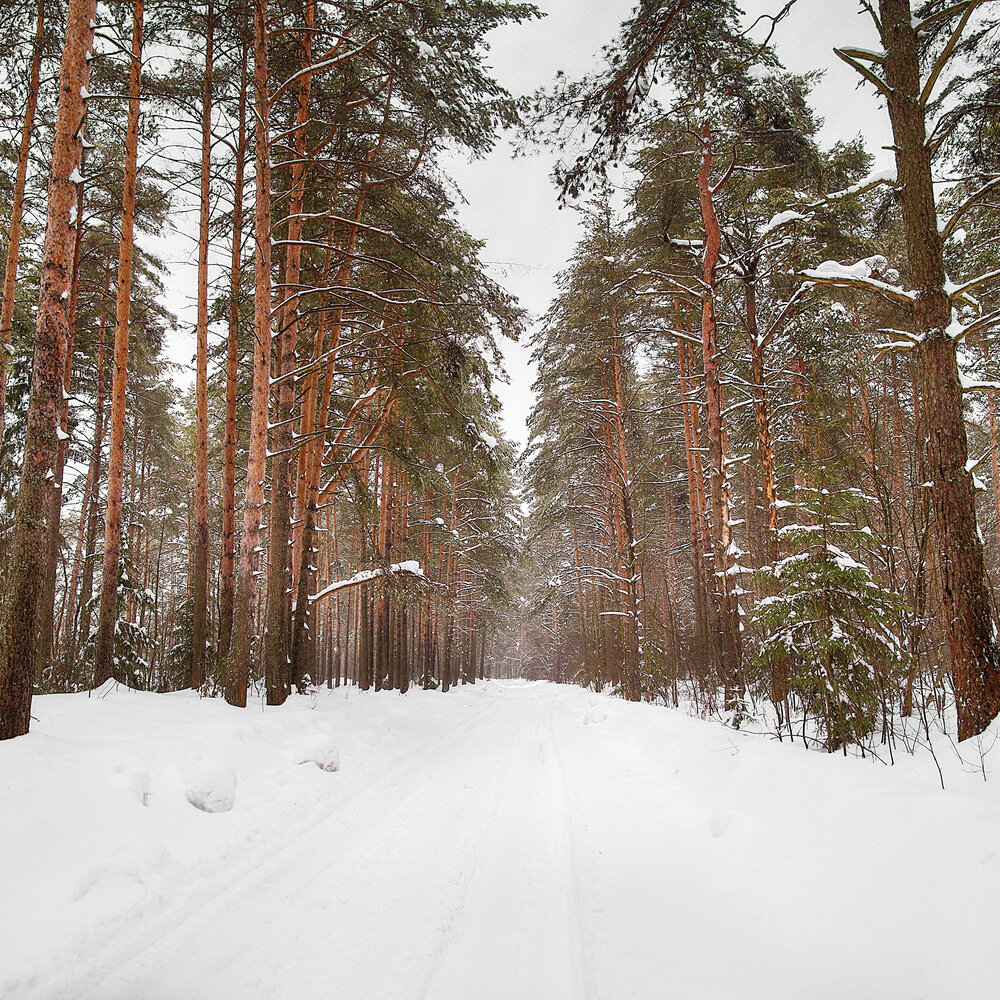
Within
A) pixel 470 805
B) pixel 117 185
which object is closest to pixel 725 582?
pixel 470 805

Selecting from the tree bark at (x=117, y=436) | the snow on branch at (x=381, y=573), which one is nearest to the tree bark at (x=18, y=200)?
the tree bark at (x=117, y=436)

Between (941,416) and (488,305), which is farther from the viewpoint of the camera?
(488,305)

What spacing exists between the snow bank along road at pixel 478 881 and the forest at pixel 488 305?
1169 mm

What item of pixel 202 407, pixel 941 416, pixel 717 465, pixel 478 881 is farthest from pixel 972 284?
pixel 202 407

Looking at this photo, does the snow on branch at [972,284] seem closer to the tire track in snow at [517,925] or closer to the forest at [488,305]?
the forest at [488,305]

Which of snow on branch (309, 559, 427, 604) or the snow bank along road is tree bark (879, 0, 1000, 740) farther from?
snow on branch (309, 559, 427, 604)

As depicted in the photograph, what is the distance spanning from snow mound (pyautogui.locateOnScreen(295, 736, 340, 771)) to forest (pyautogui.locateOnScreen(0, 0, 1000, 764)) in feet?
6.68

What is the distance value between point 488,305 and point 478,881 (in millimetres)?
8741

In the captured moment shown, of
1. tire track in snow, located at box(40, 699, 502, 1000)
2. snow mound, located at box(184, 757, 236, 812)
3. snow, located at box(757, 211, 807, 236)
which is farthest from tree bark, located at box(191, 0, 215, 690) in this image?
snow, located at box(757, 211, 807, 236)

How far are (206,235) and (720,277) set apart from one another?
1019 cm

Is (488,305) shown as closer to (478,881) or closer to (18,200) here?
(18,200)

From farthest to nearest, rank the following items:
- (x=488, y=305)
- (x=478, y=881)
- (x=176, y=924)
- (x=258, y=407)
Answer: (x=488, y=305) < (x=258, y=407) < (x=478, y=881) < (x=176, y=924)

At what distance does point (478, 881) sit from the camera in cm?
322

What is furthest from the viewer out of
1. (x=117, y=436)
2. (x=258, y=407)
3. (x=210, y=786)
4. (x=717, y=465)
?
(x=117, y=436)
